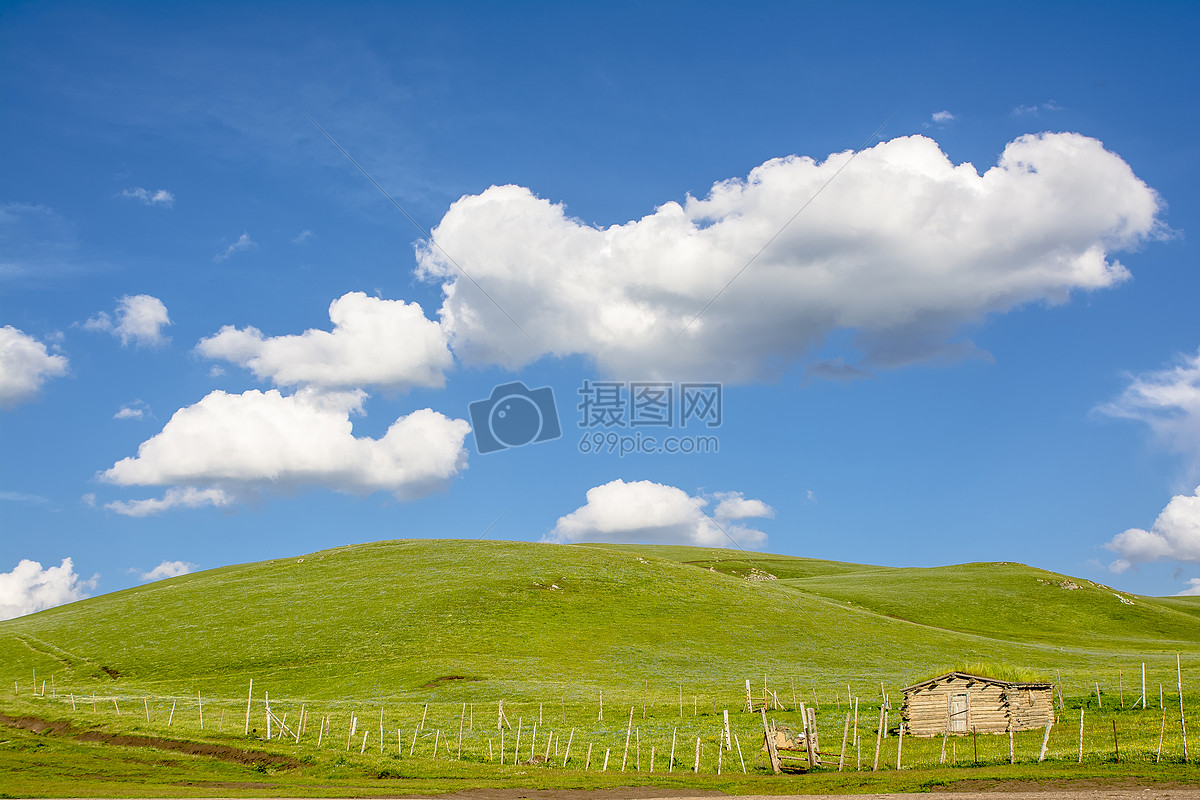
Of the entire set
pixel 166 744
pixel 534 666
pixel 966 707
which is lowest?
pixel 166 744

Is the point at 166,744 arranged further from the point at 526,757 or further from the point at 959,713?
the point at 959,713

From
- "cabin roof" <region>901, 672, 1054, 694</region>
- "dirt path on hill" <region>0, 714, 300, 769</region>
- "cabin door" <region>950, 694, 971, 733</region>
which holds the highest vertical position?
"cabin roof" <region>901, 672, 1054, 694</region>

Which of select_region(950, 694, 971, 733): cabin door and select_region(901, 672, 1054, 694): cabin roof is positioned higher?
select_region(901, 672, 1054, 694): cabin roof

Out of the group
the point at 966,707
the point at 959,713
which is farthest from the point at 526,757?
Result: the point at 966,707

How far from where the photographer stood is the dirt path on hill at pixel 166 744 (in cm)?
3744

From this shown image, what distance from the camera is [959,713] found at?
4122 centimetres

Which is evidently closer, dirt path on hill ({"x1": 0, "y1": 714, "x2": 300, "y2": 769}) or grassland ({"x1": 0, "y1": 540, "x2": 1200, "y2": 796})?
grassland ({"x1": 0, "y1": 540, "x2": 1200, "y2": 796})

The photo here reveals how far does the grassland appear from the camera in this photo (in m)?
34.0

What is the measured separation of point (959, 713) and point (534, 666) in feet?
115

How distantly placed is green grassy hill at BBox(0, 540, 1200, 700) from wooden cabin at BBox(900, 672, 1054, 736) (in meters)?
17.5

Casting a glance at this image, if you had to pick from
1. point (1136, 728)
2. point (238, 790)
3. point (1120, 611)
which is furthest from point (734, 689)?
point (1120, 611)

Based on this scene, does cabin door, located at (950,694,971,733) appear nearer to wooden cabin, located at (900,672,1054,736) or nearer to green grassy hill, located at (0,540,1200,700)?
wooden cabin, located at (900,672,1054,736)

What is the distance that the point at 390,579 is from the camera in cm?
9725

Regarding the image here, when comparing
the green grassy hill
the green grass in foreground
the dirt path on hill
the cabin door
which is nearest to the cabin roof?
the cabin door
